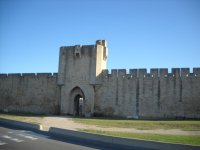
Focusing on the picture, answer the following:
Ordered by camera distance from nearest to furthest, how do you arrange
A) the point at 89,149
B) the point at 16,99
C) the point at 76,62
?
the point at 89,149
the point at 76,62
the point at 16,99

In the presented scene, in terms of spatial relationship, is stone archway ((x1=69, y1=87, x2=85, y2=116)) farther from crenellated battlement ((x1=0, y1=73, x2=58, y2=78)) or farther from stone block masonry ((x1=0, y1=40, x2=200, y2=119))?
crenellated battlement ((x1=0, y1=73, x2=58, y2=78))

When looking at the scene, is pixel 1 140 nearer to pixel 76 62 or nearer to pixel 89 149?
pixel 89 149

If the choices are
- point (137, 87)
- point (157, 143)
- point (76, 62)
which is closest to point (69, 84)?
point (76, 62)

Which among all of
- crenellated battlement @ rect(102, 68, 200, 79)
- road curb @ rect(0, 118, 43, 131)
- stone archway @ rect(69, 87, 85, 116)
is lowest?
road curb @ rect(0, 118, 43, 131)

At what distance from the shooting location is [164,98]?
97.0 feet

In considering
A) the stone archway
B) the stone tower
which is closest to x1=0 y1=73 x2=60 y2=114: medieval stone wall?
the stone tower

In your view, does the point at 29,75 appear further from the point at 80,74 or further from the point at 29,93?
the point at 80,74

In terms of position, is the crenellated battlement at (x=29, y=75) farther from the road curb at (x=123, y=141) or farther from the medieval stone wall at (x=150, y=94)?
the road curb at (x=123, y=141)

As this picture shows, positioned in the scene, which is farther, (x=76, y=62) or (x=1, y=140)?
(x=76, y=62)

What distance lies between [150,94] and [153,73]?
204 centimetres

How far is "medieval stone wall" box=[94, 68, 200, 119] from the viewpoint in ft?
94.1

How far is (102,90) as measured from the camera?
32.8 meters

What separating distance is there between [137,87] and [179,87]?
4.12m

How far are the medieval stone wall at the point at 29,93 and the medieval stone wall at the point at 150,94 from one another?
237 inches
